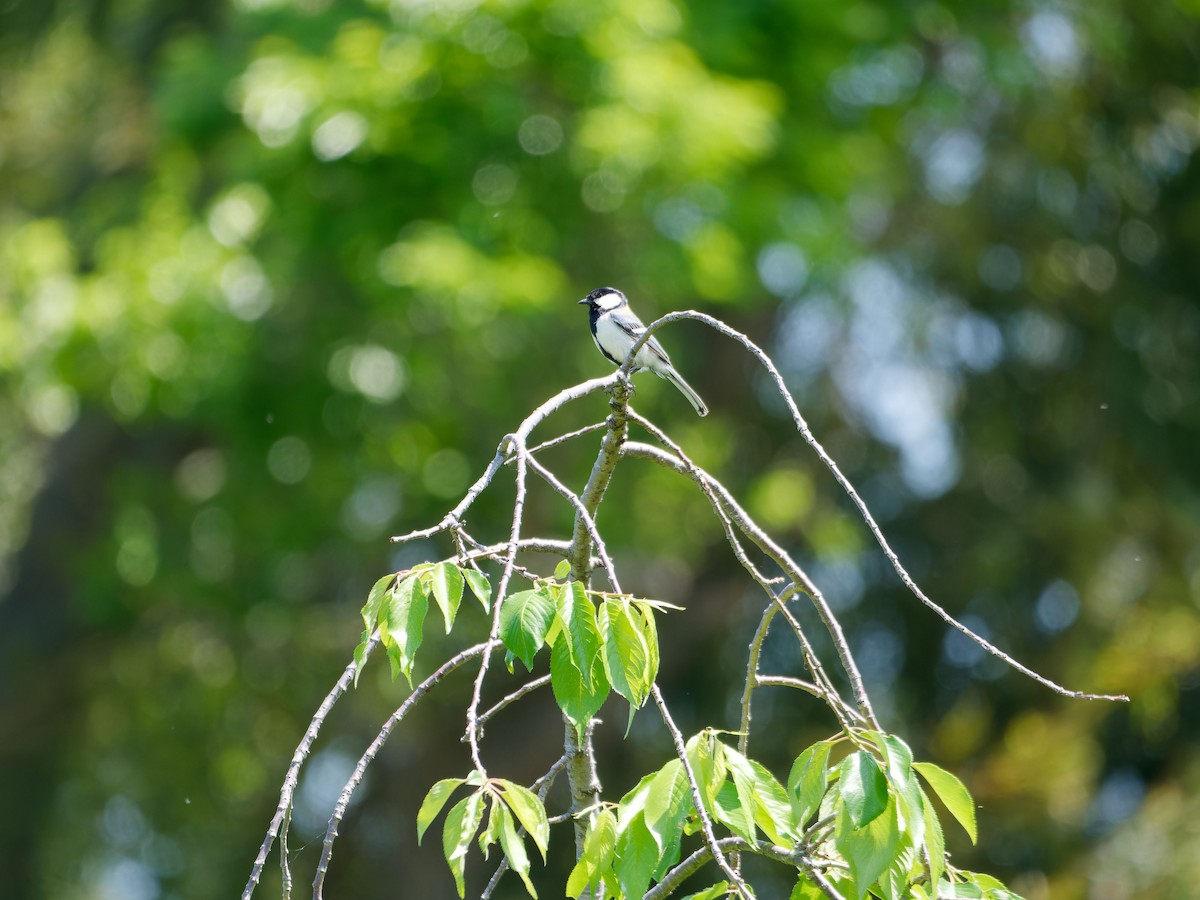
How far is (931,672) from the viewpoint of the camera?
9.62 m

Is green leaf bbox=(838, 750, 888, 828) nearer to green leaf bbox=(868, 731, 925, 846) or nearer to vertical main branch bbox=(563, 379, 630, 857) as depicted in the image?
green leaf bbox=(868, 731, 925, 846)

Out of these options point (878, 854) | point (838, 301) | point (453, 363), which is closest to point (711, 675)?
point (838, 301)

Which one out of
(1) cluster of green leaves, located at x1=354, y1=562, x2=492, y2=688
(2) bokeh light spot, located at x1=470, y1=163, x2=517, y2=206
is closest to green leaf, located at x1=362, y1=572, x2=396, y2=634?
(1) cluster of green leaves, located at x1=354, y1=562, x2=492, y2=688

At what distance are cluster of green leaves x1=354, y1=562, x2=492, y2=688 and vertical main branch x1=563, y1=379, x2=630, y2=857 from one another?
0.37 m

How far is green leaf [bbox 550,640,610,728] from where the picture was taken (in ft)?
5.68

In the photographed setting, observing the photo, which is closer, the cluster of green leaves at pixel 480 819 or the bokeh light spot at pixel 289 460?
the cluster of green leaves at pixel 480 819

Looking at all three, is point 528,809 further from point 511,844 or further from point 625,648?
point 625,648

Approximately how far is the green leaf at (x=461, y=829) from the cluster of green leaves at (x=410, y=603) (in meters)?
0.17

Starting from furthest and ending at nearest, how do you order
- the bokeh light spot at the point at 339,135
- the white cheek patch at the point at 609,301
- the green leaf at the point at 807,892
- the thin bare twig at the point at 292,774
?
the bokeh light spot at the point at 339,135 → the white cheek patch at the point at 609,301 → the green leaf at the point at 807,892 → the thin bare twig at the point at 292,774

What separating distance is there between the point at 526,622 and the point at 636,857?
13.1 inches

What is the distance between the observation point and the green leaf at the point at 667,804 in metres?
1.73

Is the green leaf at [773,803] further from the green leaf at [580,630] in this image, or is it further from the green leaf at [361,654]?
the green leaf at [361,654]


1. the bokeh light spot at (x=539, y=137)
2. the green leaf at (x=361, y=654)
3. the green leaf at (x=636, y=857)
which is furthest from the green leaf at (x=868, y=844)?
the bokeh light spot at (x=539, y=137)

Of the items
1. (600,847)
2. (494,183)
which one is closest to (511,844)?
(600,847)
